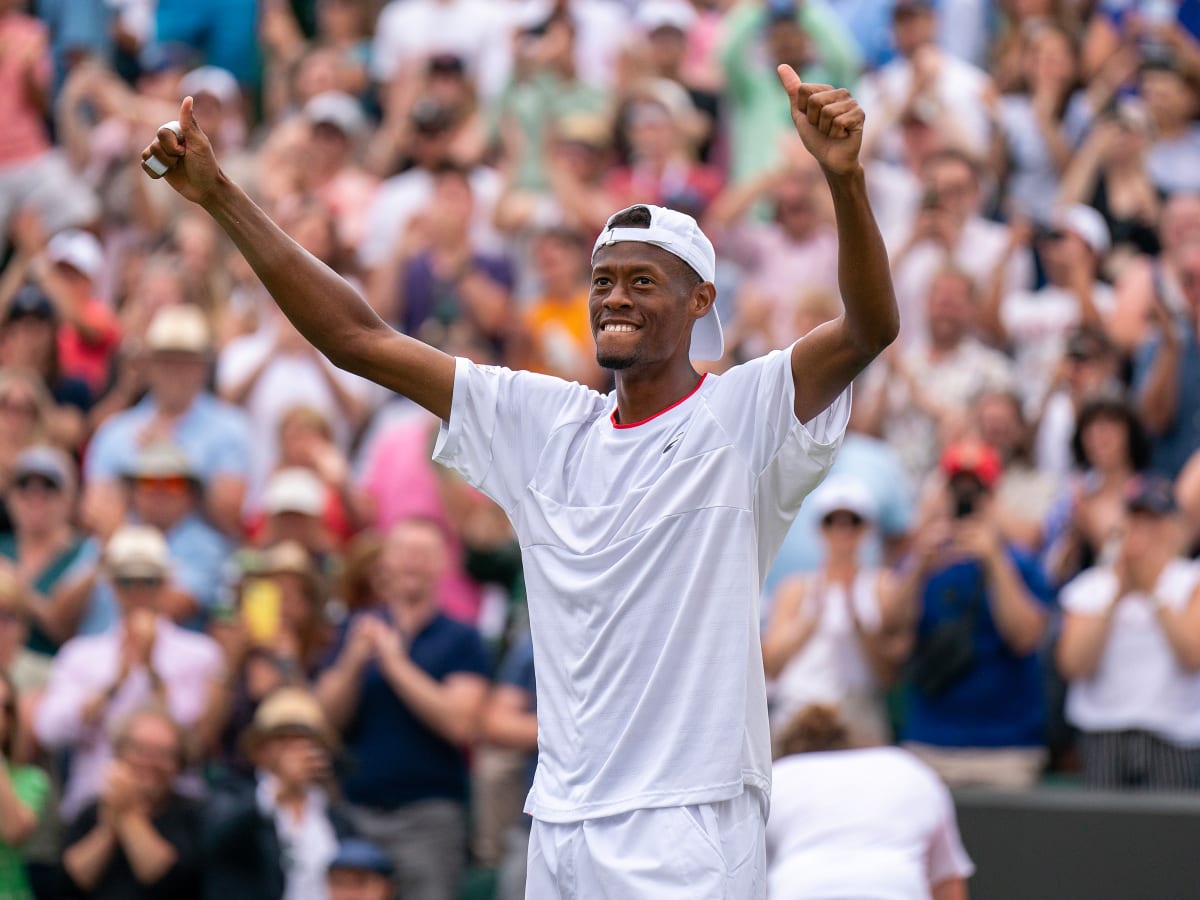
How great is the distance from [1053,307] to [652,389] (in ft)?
20.8

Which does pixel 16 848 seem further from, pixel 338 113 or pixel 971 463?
pixel 338 113

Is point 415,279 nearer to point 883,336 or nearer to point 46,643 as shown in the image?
point 46,643

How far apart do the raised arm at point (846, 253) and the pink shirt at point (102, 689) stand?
511cm

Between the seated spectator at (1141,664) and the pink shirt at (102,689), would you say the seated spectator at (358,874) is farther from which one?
the seated spectator at (1141,664)

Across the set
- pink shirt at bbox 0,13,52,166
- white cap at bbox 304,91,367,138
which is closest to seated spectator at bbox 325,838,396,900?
white cap at bbox 304,91,367,138

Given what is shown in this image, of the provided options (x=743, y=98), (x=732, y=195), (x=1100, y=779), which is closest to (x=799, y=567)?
(x=1100, y=779)

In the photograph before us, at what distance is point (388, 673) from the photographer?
862cm

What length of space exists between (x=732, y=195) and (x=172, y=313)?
3.10 meters

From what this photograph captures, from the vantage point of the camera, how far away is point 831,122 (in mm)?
4043

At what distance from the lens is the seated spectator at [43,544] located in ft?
30.9

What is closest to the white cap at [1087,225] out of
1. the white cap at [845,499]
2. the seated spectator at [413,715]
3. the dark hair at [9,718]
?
the white cap at [845,499]

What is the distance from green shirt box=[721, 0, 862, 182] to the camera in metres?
12.6

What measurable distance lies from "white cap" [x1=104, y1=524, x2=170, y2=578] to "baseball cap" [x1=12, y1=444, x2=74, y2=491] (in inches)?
28.0

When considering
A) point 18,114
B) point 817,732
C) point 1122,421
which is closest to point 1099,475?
point 1122,421
